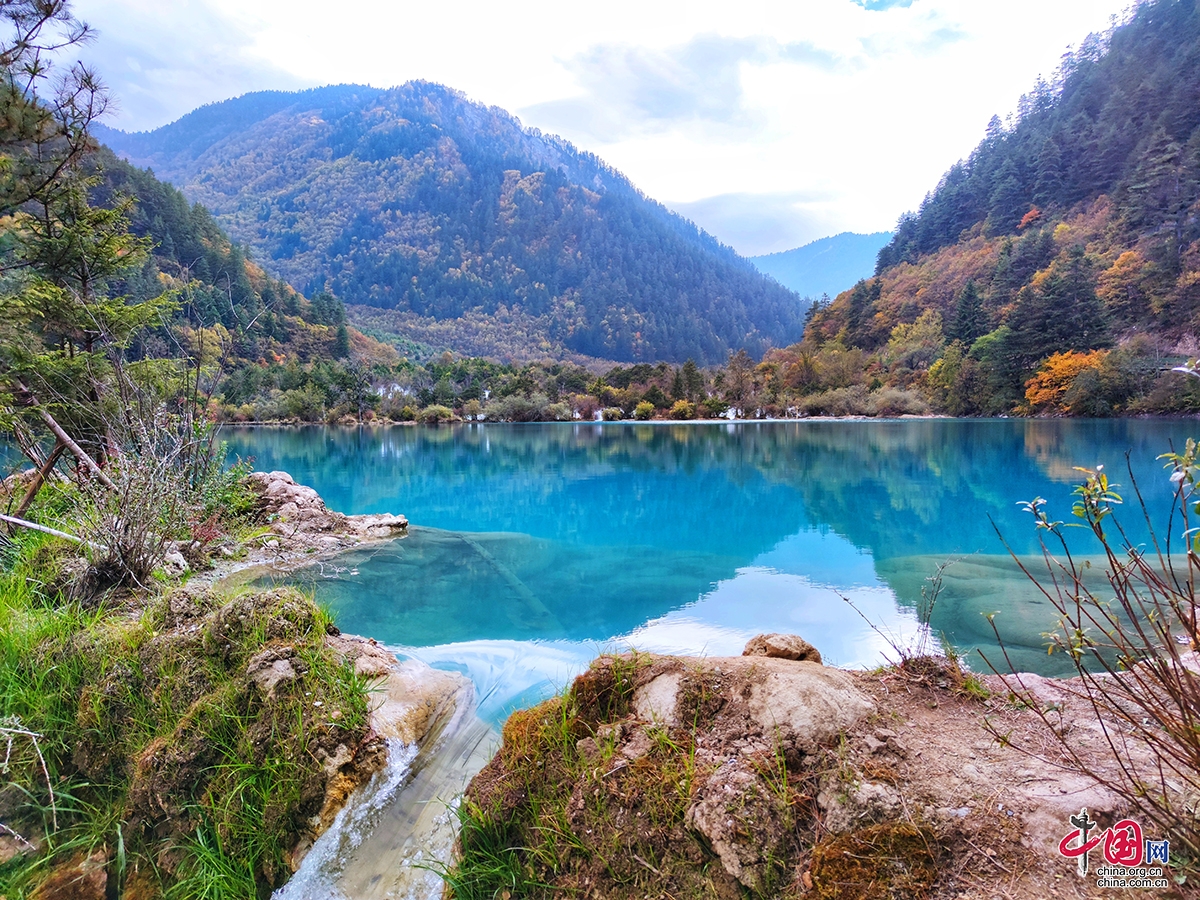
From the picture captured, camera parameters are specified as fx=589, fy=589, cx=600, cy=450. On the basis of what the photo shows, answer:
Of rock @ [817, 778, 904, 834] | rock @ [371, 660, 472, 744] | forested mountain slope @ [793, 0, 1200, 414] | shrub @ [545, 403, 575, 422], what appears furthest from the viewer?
shrub @ [545, 403, 575, 422]

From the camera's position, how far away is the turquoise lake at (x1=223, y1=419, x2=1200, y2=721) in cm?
547

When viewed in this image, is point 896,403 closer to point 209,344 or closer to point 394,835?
point 209,344

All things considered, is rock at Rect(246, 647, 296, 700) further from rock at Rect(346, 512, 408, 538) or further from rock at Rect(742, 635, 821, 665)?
rock at Rect(346, 512, 408, 538)

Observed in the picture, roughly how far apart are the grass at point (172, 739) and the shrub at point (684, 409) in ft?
153

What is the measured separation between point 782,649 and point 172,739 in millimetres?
3025

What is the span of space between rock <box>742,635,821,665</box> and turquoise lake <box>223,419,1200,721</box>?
355 mm

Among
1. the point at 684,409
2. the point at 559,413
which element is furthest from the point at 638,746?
the point at 559,413

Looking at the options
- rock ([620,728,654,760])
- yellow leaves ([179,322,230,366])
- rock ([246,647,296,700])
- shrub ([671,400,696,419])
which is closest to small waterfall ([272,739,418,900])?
rock ([246,647,296,700])

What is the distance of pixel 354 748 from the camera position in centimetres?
297

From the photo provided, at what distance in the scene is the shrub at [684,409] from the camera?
1932 inches

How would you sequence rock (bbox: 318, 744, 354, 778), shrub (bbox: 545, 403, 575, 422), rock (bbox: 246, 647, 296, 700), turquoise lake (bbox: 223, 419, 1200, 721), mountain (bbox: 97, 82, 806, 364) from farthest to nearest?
mountain (bbox: 97, 82, 806, 364), shrub (bbox: 545, 403, 575, 422), turquoise lake (bbox: 223, 419, 1200, 721), rock (bbox: 246, 647, 296, 700), rock (bbox: 318, 744, 354, 778)

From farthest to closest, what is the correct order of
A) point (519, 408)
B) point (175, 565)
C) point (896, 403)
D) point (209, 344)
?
point (519, 408) → point (896, 403) → point (209, 344) → point (175, 565)

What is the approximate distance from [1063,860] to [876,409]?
4595 centimetres

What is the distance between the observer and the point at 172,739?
2848mm
